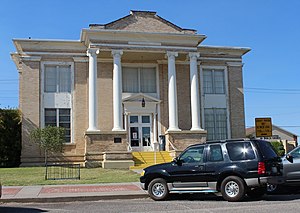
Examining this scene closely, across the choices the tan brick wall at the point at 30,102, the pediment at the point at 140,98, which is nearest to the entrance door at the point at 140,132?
the pediment at the point at 140,98

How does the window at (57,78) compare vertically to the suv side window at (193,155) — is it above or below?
above

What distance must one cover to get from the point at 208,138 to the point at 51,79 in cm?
1233

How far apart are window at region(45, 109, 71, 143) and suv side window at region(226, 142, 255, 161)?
18.9 m

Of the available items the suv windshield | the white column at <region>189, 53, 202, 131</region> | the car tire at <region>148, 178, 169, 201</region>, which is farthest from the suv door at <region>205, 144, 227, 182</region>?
the white column at <region>189, 53, 202, 131</region>

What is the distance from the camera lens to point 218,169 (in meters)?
12.5

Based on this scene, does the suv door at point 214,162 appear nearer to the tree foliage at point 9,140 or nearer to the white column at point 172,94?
the white column at point 172,94

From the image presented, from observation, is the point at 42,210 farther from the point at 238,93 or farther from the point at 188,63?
the point at 238,93

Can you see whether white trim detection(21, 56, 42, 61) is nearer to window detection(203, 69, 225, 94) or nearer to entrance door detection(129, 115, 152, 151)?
entrance door detection(129, 115, 152, 151)

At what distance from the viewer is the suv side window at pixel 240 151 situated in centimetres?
1241

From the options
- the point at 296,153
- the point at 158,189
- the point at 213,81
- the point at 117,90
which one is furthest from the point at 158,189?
the point at 213,81

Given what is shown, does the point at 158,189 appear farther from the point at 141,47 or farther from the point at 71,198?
the point at 141,47

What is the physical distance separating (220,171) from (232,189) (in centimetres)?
61

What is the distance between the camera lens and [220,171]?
491 inches

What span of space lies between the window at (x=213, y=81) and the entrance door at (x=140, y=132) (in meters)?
5.17
